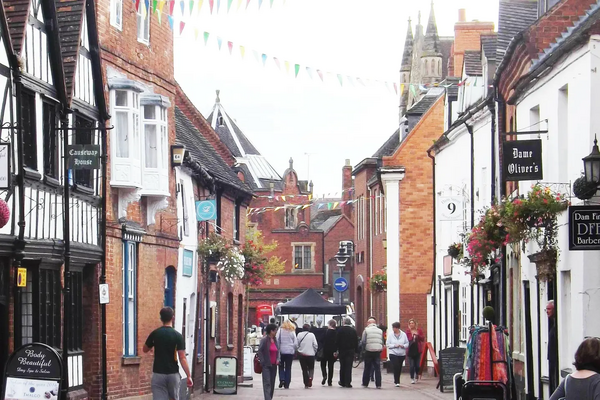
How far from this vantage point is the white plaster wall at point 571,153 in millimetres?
18734

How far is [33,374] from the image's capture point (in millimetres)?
16141

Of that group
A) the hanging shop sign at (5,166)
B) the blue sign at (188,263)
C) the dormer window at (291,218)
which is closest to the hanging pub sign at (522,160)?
the hanging shop sign at (5,166)

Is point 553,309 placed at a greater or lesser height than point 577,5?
lesser

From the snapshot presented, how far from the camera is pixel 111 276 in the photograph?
78.5ft

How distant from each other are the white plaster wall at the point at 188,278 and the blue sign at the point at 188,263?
0.10 meters

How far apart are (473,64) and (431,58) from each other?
225 feet

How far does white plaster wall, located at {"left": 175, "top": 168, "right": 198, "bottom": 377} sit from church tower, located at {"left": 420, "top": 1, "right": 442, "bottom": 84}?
6979cm

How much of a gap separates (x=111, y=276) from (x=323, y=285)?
70522 millimetres

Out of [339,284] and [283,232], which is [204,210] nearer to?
[339,284]

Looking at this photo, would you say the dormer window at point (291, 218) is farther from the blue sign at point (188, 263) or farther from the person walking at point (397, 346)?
the blue sign at point (188, 263)

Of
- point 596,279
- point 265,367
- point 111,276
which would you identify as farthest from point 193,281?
point 596,279

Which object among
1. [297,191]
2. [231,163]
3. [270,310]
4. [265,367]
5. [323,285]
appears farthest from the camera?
[297,191]

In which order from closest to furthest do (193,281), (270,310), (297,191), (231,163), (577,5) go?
1. (577,5)
2. (193,281)
3. (231,163)
4. (270,310)
5. (297,191)

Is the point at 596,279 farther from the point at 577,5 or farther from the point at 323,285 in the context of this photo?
the point at 323,285
